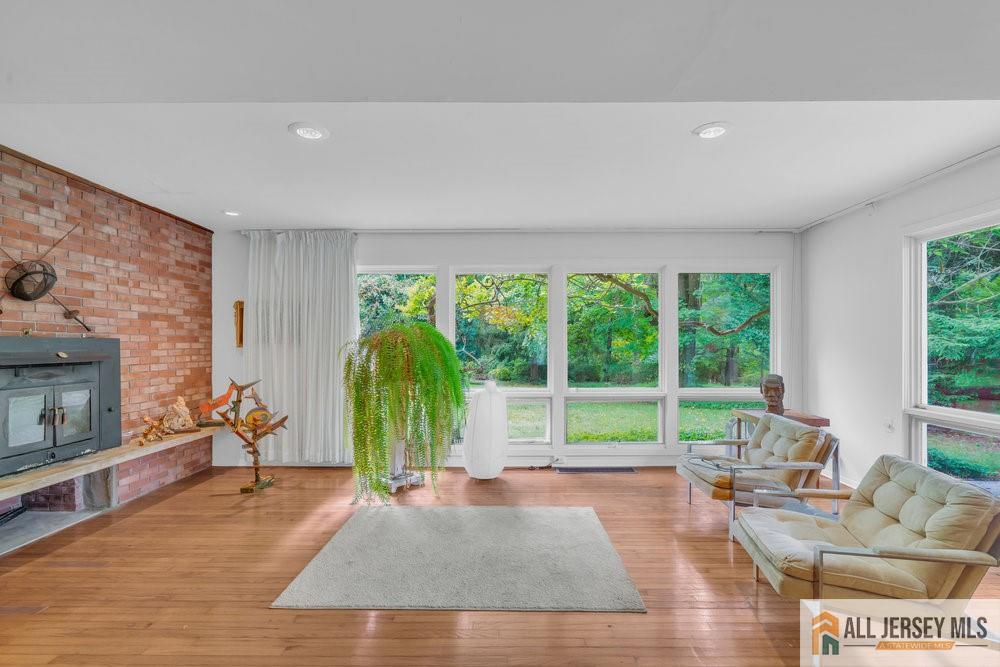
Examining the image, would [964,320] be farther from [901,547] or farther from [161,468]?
[161,468]

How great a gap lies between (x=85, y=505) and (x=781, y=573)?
4.49 metres

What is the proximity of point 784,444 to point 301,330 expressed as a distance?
417 centimetres

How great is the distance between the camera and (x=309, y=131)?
231cm

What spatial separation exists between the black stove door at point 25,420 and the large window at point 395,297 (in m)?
2.38

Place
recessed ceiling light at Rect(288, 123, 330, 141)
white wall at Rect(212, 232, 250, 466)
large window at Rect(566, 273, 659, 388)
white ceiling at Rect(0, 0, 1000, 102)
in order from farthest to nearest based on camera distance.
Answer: large window at Rect(566, 273, 659, 388)
white wall at Rect(212, 232, 250, 466)
recessed ceiling light at Rect(288, 123, 330, 141)
white ceiling at Rect(0, 0, 1000, 102)

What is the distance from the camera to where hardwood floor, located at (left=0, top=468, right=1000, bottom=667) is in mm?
1863

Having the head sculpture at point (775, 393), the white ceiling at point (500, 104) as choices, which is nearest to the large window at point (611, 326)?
the white ceiling at point (500, 104)

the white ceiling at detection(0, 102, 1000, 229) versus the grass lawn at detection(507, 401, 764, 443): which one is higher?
the white ceiling at detection(0, 102, 1000, 229)

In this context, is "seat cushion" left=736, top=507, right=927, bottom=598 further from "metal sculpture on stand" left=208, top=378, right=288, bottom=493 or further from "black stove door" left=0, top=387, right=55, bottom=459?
"black stove door" left=0, top=387, right=55, bottom=459

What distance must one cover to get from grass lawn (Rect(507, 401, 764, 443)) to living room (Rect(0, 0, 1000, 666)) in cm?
3

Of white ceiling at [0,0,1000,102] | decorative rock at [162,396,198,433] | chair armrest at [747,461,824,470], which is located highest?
white ceiling at [0,0,1000,102]

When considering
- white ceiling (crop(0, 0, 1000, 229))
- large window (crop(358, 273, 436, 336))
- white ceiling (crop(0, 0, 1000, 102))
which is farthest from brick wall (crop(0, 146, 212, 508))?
white ceiling (crop(0, 0, 1000, 102))

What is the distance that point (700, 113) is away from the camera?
215 cm

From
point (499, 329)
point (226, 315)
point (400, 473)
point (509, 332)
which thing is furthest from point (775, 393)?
point (226, 315)
